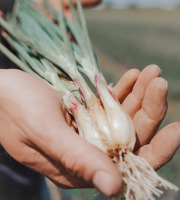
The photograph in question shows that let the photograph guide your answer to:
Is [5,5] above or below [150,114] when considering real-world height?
above

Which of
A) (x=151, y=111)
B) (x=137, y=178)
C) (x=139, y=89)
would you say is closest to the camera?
(x=137, y=178)

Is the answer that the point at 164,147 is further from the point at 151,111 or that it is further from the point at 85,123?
the point at 85,123

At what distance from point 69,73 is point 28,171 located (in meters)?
0.67

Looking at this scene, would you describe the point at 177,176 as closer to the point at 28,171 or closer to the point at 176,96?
the point at 28,171

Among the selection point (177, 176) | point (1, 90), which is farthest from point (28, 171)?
point (177, 176)

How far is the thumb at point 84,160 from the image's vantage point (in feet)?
2.74

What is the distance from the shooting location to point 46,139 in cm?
94

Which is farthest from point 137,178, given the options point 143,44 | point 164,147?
point 143,44

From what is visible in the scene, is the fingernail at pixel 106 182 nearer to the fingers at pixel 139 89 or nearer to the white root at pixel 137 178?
the white root at pixel 137 178

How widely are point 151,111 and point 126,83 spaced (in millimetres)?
270

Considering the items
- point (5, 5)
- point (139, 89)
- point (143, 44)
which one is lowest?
point (143, 44)

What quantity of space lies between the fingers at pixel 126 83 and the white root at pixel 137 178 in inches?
16.8

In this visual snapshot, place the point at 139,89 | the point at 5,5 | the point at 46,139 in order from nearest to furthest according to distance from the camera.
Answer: the point at 46,139, the point at 139,89, the point at 5,5

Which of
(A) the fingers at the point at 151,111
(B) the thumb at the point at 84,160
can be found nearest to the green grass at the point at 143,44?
(A) the fingers at the point at 151,111
